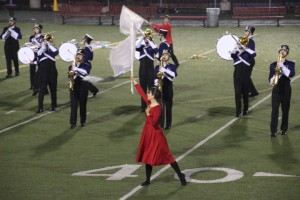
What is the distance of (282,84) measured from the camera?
1532cm

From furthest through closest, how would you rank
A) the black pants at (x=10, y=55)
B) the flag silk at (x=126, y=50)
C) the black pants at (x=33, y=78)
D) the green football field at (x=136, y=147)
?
the black pants at (x=10, y=55)
the black pants at (x=33, y=78)
the green football field at (x=136, y=147)
the flag silk at (x=126, y=50)

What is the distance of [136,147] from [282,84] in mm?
3225

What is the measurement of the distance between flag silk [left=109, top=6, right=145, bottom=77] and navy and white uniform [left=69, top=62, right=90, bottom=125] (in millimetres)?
4423

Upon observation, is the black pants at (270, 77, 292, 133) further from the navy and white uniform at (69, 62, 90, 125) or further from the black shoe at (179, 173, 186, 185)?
the navy and white uniform at (69, 62, 90, 125)

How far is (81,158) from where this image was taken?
13961mm

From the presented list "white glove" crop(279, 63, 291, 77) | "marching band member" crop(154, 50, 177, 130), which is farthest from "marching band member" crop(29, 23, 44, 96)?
"white glove" crop(279, 63, 291, 77)

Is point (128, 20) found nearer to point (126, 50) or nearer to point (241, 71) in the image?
point (126, 50)

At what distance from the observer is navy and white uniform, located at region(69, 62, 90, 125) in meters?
16.3

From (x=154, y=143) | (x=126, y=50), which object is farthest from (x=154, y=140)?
(x=126, y=50)

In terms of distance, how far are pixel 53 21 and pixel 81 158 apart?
98.8 ft

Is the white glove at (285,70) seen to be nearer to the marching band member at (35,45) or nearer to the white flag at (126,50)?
the white flag at (126,50)

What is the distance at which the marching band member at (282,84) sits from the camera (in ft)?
49.4

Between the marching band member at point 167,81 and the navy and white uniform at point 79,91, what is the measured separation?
5.18 feet

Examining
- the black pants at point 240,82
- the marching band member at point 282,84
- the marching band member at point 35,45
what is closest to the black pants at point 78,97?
the marching band member at point 35,45
